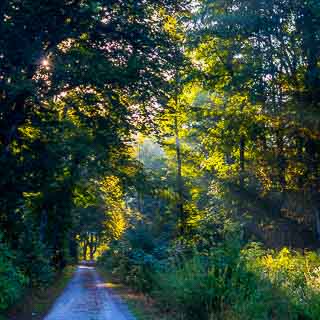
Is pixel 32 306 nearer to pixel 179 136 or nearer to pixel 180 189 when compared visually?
pixel 180 189

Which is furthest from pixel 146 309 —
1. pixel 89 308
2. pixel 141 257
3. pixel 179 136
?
pixel 179 136

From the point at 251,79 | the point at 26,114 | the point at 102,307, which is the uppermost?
the point at 251,79

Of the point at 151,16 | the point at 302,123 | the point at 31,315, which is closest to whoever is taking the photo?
the point at 31,315

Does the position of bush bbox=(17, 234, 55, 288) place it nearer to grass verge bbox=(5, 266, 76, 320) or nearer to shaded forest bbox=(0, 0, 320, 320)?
shaded forest bbox=(0, 0, 320, 320)

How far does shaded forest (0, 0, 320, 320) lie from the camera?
42.4 ft

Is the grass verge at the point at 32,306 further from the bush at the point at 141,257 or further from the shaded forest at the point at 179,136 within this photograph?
the bush at the point at 141,257

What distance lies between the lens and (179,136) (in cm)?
2931

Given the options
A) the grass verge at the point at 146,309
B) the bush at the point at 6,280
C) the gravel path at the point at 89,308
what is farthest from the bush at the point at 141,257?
the bush at the point at 6,280

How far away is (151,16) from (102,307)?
9.87 metres

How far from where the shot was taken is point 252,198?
87.8 ft

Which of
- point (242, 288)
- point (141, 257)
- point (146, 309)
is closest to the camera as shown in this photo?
point (242, 288)

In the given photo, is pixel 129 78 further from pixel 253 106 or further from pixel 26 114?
pixel 253 106

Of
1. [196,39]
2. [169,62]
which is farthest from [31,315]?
[196,39]

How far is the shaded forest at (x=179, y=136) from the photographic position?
42.4 ft
